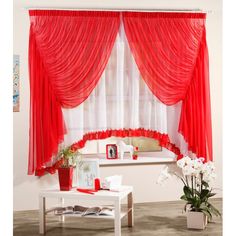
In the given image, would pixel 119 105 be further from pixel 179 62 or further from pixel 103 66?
pixel 179 62

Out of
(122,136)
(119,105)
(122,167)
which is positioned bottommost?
(122,167)

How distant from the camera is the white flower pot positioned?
4031mm

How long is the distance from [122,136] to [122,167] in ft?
1.28

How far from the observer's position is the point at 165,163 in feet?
17.4

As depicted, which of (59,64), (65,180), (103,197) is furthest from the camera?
(59,64)

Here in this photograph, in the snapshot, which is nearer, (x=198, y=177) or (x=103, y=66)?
(x=198, y=177)

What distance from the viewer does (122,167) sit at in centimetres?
524

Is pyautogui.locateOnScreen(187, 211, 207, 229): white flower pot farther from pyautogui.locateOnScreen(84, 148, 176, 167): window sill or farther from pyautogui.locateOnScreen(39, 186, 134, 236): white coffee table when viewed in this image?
pyautogui.locateOnScreen(84, 148, 176, 167): window sill

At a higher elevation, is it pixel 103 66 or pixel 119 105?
pixel 103 66

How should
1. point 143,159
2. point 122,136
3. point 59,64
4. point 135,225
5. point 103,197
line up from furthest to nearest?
point 143,159 < point 122,136 < point 59,64 < point 135,225 < point 103,197

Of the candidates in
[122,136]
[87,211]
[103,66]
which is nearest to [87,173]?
[87,211]

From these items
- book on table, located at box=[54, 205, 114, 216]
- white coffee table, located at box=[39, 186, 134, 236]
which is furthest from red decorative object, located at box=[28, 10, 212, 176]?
white coffee table, located at box=[39, 186, 134, 236]
